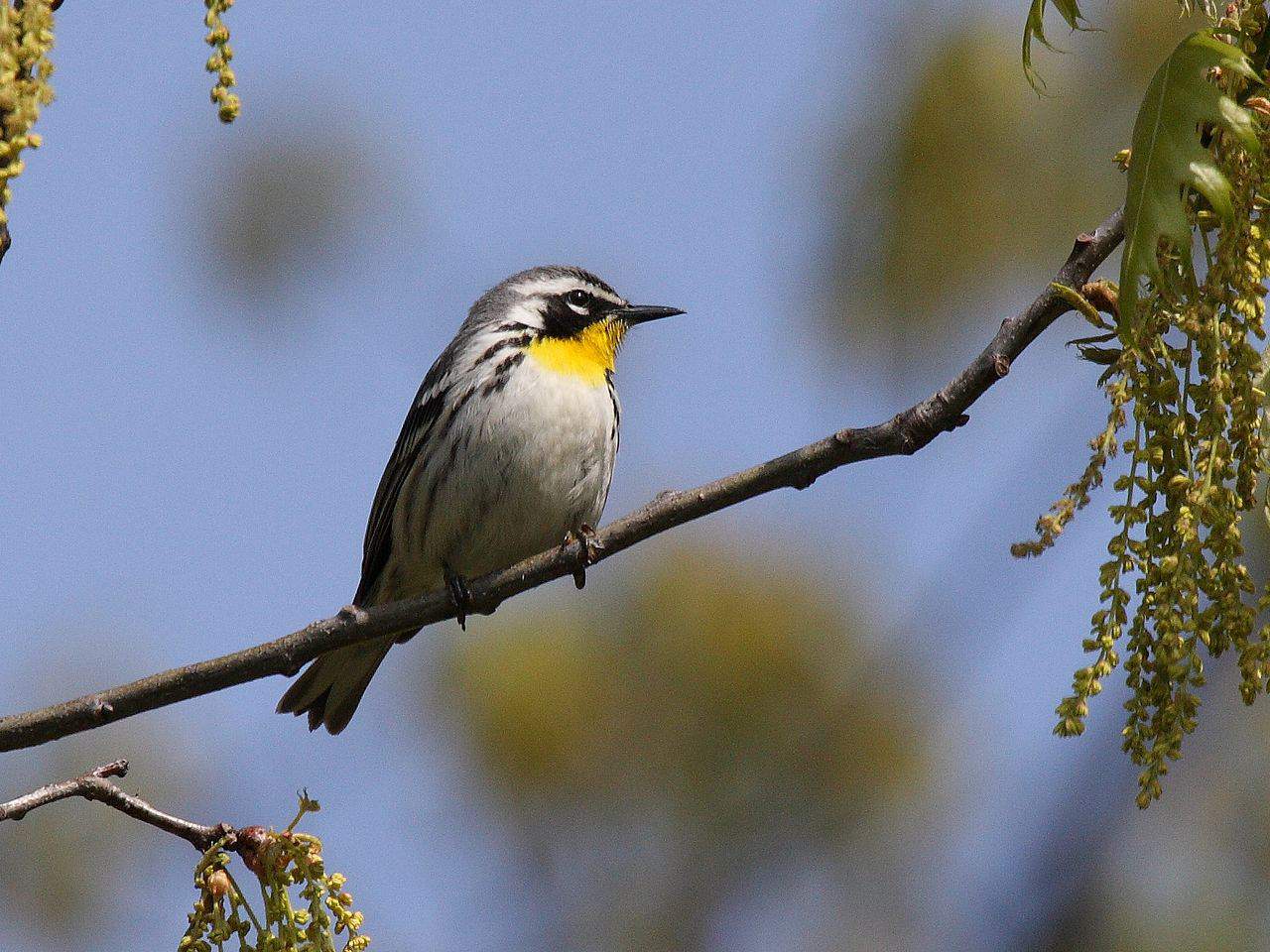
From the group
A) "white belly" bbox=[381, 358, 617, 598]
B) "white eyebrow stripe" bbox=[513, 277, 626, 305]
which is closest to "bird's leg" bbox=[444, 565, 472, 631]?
"white belly" bbox=[381, 358, 617, 598]

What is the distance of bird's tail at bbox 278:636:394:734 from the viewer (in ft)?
17.9

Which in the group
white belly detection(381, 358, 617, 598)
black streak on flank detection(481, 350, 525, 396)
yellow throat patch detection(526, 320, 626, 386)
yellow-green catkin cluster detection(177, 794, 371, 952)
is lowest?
yellow-green catkin cluster detection(177, 794, 371, 952)

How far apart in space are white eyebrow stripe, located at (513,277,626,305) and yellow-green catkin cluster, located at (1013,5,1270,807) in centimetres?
414

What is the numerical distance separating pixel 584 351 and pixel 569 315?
10.5 inches

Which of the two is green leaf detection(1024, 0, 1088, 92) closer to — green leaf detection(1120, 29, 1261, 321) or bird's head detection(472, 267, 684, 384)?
green leaf detection(1120, 29, 1261, 321)

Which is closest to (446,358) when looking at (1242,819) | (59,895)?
(59,895)

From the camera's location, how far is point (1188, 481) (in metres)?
1.98

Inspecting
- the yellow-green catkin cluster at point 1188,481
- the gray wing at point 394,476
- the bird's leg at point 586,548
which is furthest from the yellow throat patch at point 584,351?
the yellow-green catkin cluster at point 1188,481

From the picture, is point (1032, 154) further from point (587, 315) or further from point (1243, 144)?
point (1243, 144)

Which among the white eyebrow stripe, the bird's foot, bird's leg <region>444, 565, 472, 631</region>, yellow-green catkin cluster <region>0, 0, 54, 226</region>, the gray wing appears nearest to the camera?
yellow-green catkin cluster <region>0, 0, 54, 226</region>

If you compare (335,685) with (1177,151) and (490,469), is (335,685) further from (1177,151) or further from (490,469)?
(1177,151)

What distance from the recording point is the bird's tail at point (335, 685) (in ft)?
17.9

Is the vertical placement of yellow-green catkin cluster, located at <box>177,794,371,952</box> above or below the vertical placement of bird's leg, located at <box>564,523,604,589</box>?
below

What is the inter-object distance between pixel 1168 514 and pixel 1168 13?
3126 mm
